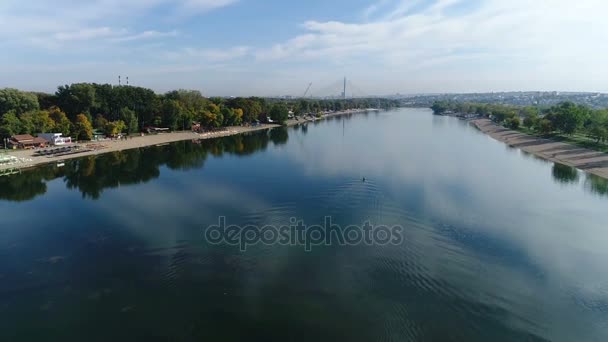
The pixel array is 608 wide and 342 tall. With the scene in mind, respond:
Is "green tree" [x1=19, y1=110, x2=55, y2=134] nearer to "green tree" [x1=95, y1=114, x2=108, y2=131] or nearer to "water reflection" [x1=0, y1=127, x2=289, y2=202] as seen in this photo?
"green tree" [x1=95, y1=114, x2=108, y2=131]

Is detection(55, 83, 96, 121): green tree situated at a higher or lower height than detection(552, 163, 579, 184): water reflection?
higher

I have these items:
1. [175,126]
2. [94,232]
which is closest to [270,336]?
[94,232]

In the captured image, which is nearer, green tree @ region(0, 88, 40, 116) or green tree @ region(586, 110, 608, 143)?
green tree @ region(586, 110, 608, 143)

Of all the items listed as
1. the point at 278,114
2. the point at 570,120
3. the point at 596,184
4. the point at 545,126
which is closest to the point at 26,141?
the point at 278,114

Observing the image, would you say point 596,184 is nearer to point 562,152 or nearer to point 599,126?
point 562,152

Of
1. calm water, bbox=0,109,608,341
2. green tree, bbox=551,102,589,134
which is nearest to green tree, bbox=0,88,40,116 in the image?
calm water, bbox=0,109,608,341

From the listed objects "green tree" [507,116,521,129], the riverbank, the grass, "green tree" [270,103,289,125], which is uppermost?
"green tree" [270,103,289,125]

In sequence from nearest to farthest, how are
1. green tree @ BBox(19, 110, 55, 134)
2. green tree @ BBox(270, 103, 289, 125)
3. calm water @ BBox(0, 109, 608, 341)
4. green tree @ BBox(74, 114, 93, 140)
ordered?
1. calm water @ BBox(0, 109, 608, 341)
2. green tree @ BBox(19, 110, 55, 134)
3. green tree @ BBox(74, 114, 93, 140)
4. green tree @ BBox(270, 103, 289, 125)
